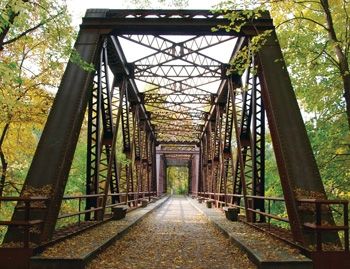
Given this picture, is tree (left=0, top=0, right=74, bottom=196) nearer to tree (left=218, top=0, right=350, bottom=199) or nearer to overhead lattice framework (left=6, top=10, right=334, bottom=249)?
overhead lattice framework (left=6, top=10, right=334, bottom=249)

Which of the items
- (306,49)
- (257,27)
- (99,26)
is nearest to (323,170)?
(306,49)

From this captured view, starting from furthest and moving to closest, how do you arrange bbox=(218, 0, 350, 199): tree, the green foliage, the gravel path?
the green foliage
bbox=(218, 0, 350, 199): tree
the gravel path

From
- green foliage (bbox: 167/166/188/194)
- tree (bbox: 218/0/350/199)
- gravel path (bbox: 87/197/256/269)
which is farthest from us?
green foliage (bbox: 167/166/188/194)

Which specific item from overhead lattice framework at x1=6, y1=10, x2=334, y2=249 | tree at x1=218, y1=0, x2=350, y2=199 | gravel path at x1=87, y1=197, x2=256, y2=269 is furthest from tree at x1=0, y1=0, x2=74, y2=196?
tree at x1=218, y1=0, x2=350, y2=199

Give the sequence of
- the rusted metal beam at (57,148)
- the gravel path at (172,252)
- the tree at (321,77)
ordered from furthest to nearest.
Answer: the tree at (321,77), the rusted metal beam at (57,148), the gravel path at (172,252)

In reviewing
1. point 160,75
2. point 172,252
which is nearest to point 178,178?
point 160,75

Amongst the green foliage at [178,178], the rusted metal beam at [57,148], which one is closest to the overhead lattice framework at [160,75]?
the rusted metal beam at [57,148]

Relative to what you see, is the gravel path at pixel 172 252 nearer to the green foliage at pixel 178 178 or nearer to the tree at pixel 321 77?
the tree at pixel 321 77

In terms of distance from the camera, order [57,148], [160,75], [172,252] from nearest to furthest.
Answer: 1. [57,148]
2. [172,252]
3. [160,75]

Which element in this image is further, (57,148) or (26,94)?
(26,94)

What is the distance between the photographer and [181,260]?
7.66 m

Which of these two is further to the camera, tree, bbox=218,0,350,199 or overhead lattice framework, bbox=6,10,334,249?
tree, bbox=218,0,350,199

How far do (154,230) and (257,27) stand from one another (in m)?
6.86

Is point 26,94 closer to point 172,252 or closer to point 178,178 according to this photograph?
point 172,252
